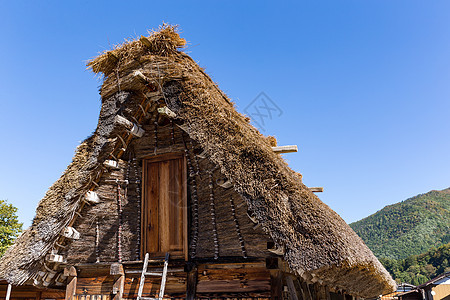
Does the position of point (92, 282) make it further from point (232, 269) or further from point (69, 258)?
point (232, 269)

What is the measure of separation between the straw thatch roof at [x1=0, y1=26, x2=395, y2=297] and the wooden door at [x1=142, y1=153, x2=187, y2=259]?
0.76 meters

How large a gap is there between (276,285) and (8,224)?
1678 centimetres

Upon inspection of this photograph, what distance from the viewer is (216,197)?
5.48m

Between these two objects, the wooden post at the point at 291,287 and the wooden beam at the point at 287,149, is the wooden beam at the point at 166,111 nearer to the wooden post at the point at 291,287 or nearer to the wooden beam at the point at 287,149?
Result: the wooden post at the point at 291,287

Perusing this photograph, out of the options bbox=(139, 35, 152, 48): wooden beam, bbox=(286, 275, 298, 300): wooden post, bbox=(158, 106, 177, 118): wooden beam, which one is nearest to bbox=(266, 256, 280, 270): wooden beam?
bbox=(286, 275, 298, 300): wooden post

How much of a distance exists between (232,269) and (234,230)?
0.55 meters

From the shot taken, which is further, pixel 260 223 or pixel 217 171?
pixel 217 171

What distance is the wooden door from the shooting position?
5703 mm

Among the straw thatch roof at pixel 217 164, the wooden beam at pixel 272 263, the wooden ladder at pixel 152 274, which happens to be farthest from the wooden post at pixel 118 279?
the wooden beam at pixel 272 263

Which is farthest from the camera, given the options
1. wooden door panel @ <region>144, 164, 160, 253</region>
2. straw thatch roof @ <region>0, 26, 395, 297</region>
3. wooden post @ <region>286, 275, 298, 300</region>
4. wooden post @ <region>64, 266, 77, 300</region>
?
wooden post @ <region>64, 266, 77, 300</region>

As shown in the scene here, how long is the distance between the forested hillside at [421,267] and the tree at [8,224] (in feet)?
90.2

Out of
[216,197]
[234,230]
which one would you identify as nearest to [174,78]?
[216,197]

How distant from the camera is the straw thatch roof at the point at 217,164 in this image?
4574 mm

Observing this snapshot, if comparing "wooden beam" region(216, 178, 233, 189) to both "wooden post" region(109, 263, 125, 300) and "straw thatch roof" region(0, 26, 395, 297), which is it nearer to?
"straw thatch roof" region(0, 26, 395, 297)
